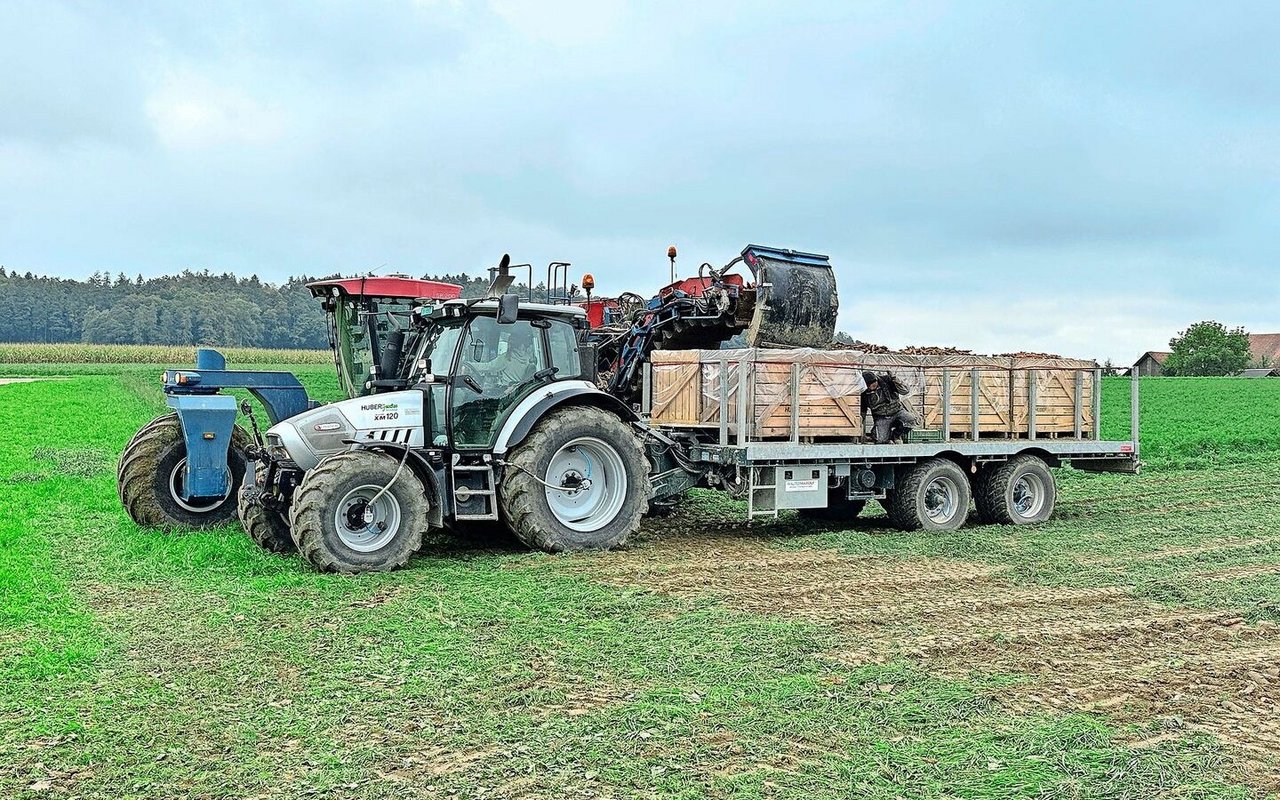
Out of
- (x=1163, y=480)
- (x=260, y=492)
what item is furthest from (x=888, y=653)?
(x=1163, y=480)

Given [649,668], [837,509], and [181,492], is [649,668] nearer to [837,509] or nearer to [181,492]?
[181,492]

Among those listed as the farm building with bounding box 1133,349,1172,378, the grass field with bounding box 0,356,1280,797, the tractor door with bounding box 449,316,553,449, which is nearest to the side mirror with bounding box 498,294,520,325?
the tractor door with bounding box 449,316,553,449

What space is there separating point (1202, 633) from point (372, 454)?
6216 mm

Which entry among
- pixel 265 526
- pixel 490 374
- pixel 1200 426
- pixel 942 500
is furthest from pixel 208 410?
pixel 1200 426

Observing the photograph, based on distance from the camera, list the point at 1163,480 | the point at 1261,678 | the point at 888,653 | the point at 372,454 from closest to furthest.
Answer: the point at 1261,678
the point at 888,653
the point at 372,454
the point at 1163,480

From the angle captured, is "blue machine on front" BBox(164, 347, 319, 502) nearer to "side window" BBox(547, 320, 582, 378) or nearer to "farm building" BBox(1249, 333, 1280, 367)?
"side window" BBox(547, 320, 582, 378)

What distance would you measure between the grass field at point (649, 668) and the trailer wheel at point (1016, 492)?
1.08m

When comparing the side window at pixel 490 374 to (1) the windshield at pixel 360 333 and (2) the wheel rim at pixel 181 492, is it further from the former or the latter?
(2) the wheel rim at pixel 181 492

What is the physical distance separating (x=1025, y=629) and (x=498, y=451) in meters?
4.58

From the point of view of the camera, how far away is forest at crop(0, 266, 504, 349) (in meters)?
78.8

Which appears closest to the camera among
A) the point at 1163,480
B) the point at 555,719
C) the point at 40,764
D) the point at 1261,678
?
the point at 40,764

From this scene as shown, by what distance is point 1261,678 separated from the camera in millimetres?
5965

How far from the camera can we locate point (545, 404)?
9602 millimetres

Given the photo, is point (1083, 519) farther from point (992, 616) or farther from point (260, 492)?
point (260, 492)
